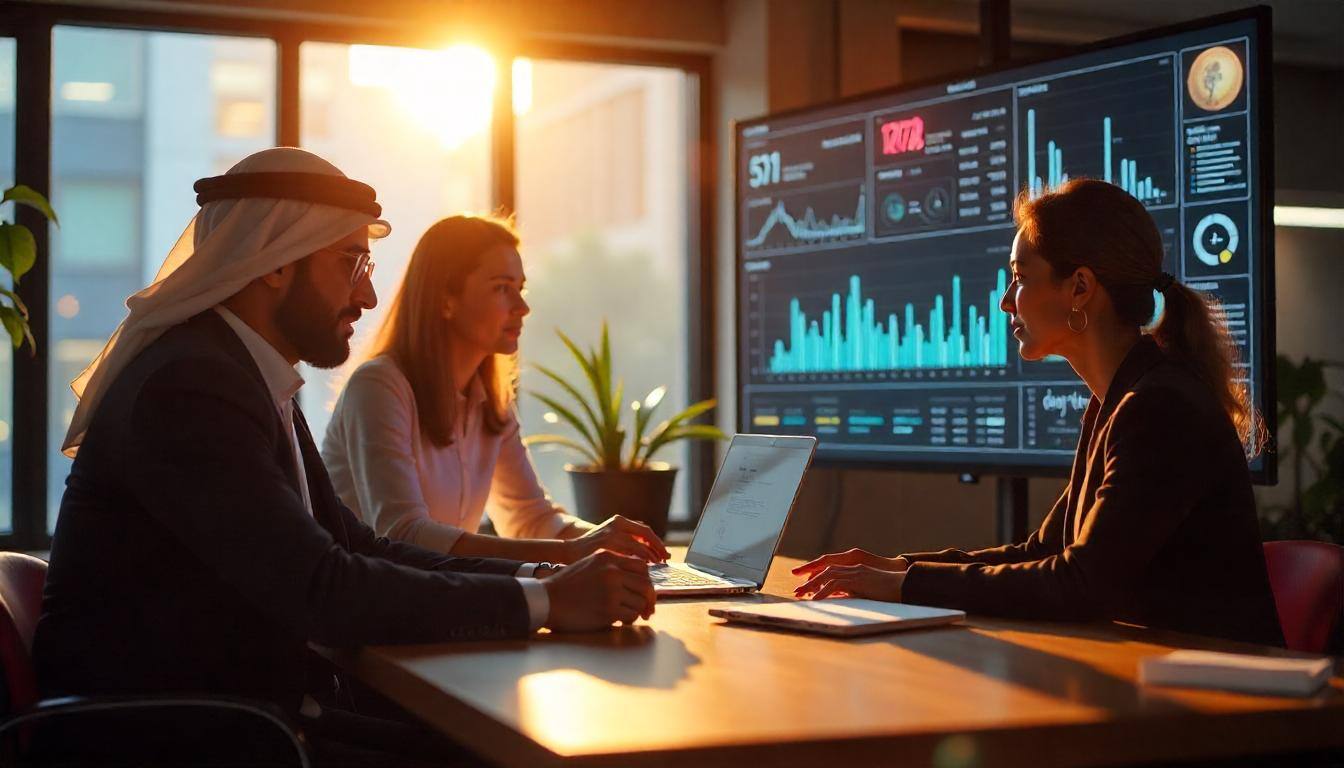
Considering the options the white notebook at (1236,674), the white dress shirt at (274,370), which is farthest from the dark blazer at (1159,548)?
the white dress shirt at (274,370)

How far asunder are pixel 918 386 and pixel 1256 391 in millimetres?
1146

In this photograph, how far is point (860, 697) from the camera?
135 centimetres

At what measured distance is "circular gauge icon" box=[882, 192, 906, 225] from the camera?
404 centimetres

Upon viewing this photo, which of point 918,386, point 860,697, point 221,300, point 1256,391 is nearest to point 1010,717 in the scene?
point 860,697

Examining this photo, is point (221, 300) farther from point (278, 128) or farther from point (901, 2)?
point (901, 2)

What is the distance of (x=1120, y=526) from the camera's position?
185 cm

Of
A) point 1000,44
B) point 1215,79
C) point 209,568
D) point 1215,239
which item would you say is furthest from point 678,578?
point 1000,44

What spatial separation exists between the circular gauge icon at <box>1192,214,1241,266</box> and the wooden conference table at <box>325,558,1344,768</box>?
5.55ft

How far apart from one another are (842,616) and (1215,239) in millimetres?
1864

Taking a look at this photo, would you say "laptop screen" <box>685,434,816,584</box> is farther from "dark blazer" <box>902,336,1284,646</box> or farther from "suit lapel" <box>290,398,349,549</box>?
"suit lapel" <box>290,398,349,549</box>

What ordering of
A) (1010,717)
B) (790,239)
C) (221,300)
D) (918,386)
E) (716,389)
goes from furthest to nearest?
(716,389) < (790,239) < (918,386) < (221,300) < (1010,717)

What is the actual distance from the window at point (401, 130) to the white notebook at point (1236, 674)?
3.84 meters

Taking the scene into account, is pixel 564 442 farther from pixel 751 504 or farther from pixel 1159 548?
pixel 1159 548

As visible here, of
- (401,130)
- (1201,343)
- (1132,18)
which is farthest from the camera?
(401,130)
